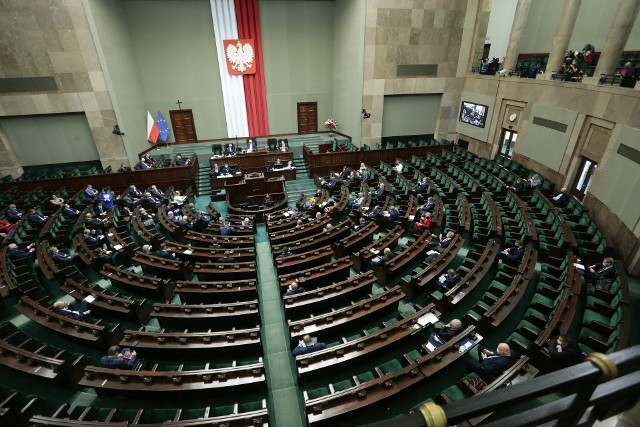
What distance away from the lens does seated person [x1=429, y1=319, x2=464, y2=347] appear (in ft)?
17.7

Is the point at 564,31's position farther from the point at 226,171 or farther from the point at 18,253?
the point at 18,253

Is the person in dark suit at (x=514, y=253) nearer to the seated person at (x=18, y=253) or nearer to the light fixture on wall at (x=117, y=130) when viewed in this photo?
the seated person at (x=18, y=253)

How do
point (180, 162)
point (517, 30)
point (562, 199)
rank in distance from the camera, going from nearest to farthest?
point (562, 199) < point (517, 30) < point (180, 162)

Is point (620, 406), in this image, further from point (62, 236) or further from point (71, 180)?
point (71, 180)

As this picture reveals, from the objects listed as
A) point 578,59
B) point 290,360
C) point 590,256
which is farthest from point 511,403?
point 578,59

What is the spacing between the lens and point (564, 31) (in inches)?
462

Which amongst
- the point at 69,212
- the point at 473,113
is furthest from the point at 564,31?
the point at 69,212

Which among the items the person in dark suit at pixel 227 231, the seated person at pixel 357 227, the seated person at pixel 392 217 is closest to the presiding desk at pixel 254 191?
the person in dark suit at pixel 227 231

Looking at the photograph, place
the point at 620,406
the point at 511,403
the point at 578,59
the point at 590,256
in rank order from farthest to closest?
the point at 578,59 < the point at 590,256 < the point at 620,406 < the point at 511,403

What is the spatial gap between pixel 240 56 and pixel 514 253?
57.0ft

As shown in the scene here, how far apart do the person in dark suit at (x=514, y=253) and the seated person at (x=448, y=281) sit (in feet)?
5.67

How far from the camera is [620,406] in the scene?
59.5 inches

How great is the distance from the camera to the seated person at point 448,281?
21.6 ft

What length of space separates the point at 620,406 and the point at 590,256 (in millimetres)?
8188
